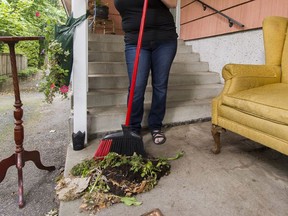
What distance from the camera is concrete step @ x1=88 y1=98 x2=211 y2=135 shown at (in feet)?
5.84

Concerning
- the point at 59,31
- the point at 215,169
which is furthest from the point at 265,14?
the point at 59,31

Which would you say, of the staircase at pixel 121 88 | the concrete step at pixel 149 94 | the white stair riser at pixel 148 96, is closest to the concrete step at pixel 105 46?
the staircase at pixel 121 88

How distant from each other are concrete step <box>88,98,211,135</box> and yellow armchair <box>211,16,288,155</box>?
2.13 ft

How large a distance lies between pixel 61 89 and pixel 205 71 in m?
2.13

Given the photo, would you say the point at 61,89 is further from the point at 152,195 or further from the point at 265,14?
the point at 265,14

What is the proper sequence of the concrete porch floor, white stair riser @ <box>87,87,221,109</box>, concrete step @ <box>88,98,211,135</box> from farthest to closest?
white stair riser @ <box>87,87,221,109</box>
concrete step @ <box>88,98,211,135</box>
the concrete porch floor

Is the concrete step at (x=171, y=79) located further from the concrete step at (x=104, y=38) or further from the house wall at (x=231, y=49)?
the concrete step at (x=104, y=38)

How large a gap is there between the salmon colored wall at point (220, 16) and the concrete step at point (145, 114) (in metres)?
0.93

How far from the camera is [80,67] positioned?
147cm

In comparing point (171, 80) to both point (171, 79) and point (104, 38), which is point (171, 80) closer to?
point (171, 79)

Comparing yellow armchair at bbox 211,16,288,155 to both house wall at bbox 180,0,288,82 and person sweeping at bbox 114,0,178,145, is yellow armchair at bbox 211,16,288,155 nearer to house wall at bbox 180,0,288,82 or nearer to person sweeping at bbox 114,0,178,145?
person sweeping at bbox 114,0,178,145

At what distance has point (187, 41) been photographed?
11.3 feet

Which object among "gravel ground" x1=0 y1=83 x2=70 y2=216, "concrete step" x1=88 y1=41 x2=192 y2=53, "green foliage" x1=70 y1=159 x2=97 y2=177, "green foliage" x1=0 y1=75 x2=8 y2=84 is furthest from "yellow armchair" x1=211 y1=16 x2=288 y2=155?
"green foliage" x1=0 y1=75 x2=8 y2=84

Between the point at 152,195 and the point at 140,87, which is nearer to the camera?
the point at 152,195
